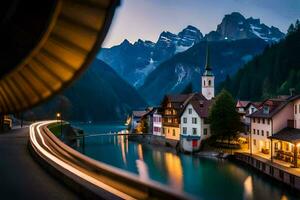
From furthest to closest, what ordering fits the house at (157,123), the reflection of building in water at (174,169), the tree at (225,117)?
the house at (157,123)
the tree at (225,117)
the reflection of building in water at (174,169)

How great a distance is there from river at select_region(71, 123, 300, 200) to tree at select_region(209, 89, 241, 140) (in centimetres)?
531

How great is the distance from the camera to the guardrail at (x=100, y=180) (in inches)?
197

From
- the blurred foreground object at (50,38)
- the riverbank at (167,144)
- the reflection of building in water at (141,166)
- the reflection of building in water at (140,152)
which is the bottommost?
the reflection of building in water at (141,166)

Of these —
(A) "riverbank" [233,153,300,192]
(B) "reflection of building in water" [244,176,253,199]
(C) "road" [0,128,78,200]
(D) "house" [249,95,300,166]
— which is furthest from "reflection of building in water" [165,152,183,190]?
(C) "road" [0,128,78,200]

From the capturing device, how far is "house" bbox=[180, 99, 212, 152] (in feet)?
189

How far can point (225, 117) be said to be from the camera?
5372 cm

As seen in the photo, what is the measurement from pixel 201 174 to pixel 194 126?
18.2m

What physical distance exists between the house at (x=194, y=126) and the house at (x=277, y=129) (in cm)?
1004

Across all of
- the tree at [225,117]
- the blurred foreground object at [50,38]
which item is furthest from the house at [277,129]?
the blurred foreground object at [50,38]

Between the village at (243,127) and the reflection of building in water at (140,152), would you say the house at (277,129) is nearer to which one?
the village at (243,127)

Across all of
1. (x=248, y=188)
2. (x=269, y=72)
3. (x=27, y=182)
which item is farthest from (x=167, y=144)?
(x=269, y=72)

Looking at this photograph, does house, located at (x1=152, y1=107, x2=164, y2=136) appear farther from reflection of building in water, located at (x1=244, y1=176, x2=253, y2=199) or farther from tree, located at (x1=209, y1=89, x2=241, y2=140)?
reflection of building in water, located at (x1=244, y1=176, x2=253, y2=199)

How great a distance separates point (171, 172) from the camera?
43.2 meters

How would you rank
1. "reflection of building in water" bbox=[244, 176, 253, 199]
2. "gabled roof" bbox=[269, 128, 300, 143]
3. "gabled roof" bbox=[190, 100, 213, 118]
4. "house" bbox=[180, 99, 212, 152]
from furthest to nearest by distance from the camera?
A: "gabled roof" bbox=[190, 100, 213, 118], "house" bbox=[180, 99, 212, 152], "gabled roof" bbox=[269, 128, 300, 143], "reflection of building in water" bbox=[244, 176, 253, 199]
